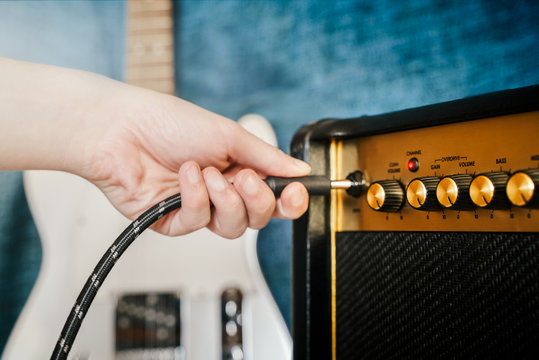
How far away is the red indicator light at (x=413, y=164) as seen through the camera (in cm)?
48

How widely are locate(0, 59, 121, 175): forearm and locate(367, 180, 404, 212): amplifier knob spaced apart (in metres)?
0.34

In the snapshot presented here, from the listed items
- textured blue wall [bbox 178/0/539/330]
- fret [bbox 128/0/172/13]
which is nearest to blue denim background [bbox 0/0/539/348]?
textured blue wall [bbox 178/0/539/330]

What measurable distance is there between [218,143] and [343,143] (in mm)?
156

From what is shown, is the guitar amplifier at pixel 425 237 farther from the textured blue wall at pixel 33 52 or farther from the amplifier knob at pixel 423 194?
the textured blue wall at pixel 33 52

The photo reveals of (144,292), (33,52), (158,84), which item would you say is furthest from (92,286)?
(33,52)

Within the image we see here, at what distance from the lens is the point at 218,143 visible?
1.99 feet

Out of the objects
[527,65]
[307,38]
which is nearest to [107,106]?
[527,65]

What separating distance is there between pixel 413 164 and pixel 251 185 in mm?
167

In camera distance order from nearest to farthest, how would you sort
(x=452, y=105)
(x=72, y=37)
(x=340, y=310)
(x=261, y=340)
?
(x=452, y=105) < (x=340, y=310) < (x=261, y=340) < (x=72, y=37)

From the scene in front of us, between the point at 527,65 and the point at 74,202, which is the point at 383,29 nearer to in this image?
the point at 527,65

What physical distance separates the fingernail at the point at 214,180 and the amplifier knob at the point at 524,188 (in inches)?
11.0

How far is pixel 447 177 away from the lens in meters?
0.45

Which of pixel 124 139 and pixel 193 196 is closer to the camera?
pixel 193 196

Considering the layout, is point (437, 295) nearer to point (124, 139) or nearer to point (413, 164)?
point (413, 164)
